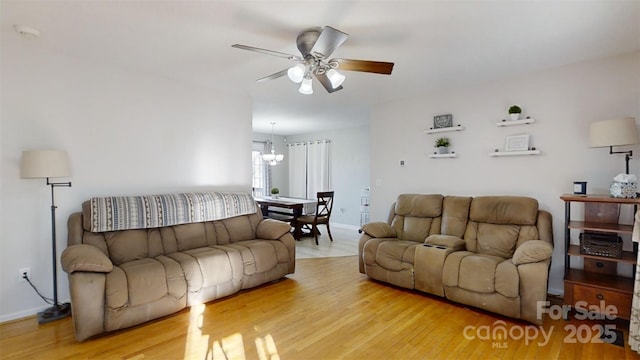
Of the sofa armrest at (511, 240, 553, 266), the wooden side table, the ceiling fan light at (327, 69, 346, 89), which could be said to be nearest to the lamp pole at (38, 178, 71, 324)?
the ceiling fan light at (327, 69, 346, 89)

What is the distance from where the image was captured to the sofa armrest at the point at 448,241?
3287 mm

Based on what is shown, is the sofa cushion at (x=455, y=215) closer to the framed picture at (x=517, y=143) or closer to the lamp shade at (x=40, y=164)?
the framed picture at (x=517, y=143)

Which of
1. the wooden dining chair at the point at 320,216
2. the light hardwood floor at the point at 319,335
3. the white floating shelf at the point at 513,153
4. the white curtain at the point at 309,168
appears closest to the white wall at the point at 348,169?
the white curtain at the point at 309,168

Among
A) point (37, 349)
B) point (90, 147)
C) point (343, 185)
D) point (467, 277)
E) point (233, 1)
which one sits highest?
point (233, 1)

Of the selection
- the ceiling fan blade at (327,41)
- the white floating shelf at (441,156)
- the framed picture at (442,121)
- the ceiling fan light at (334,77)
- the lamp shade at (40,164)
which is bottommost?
the lamp shade at (40,164)

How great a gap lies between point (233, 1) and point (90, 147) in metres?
2.22

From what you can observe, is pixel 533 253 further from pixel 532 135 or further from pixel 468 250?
pixel 532 135

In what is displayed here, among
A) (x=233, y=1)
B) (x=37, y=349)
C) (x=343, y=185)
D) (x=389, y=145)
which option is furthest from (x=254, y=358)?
(x=343, y=185)

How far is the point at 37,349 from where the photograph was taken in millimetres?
2277

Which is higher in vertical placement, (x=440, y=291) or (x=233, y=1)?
(x=233, y=1)

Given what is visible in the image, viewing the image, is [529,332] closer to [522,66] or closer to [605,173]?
[605,173]

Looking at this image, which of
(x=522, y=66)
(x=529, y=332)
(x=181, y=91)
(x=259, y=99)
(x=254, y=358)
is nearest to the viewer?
(x=254, y=358)

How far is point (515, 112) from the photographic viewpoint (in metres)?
3.46

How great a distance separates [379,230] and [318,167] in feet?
13.9
